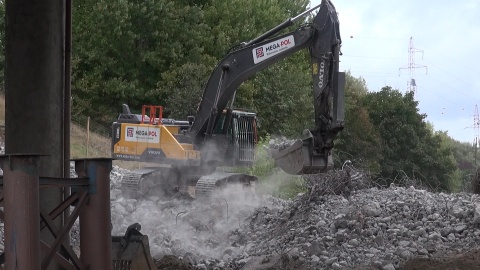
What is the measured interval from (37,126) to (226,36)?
3709 cm

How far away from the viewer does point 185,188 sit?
18844 millimetres

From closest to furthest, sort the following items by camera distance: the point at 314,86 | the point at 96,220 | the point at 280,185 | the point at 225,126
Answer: the point at 96,220
the point at 314,86
the point at 225,126
the point at 280,185

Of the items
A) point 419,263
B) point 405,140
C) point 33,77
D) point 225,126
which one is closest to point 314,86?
point 225,126

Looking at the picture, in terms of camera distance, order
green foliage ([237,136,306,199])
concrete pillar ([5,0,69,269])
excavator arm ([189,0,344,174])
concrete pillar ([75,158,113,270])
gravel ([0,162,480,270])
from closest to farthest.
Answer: concrete pillar ([75,158,113,270]) < concrete pillar ([5,0,69,269]) < gravel ([0,162,480,270]) < excavator arm ([189,0,344,174]) < green foliage ([237,136,306,199])

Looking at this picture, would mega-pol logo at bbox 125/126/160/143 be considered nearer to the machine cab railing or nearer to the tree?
the machine cab railing

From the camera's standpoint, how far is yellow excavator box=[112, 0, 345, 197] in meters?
15.8

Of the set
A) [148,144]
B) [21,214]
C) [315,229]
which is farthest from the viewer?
[148,144]

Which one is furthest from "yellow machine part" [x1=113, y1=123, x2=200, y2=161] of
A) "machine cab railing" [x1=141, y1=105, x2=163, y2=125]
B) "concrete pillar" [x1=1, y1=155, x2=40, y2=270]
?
"concrete pillar" [x1=1, y1=155, x2=40, y2=270]

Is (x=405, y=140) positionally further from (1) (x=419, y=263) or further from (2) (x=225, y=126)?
(1) (x=419, y=263)

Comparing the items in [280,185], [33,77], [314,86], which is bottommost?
[280,185]

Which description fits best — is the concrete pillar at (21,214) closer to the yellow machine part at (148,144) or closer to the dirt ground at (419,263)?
the dirt ground at (419,263)

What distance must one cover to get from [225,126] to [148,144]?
68.1 inches

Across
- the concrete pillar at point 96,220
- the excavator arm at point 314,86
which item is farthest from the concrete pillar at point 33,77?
the excavator arm at point 314,86

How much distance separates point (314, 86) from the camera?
16031mm
